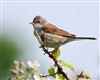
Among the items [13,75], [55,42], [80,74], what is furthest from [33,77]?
[55,42]

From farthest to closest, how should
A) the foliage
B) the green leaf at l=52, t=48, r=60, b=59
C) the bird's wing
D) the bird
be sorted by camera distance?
the bird's wing
the bird
the green leaf at l=52, t=48, r=60, b=59
the foliage

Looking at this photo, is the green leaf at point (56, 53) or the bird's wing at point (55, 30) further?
the bird's wing at point (55, 30)

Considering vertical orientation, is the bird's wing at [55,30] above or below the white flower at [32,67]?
below

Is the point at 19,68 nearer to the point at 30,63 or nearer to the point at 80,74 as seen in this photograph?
the point at 30,63

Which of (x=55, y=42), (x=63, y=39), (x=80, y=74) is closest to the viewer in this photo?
(x=80, y=74)

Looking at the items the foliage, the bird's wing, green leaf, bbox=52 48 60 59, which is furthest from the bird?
the foliage

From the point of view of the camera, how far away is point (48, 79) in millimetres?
3295

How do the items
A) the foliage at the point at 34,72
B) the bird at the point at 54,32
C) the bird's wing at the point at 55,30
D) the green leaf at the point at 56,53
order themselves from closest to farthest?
the foliage at the point at 34,72 → the green leaf at the point at 56,53 → the bird at the point at 54,32 → the bird's wing at the point at 55,30

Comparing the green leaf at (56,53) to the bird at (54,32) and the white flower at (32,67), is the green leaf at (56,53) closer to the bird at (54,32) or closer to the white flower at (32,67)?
the white flower at (32,67)

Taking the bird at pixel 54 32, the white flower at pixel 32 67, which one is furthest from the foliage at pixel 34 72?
the bird at pixel 54 32

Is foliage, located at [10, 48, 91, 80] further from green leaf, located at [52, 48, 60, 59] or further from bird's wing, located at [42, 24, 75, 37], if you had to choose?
bird's wing, located at [42, 24, 75, 37]

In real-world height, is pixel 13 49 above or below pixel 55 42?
below

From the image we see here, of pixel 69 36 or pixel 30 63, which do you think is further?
pixel 69 36

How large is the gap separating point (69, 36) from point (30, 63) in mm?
2391
